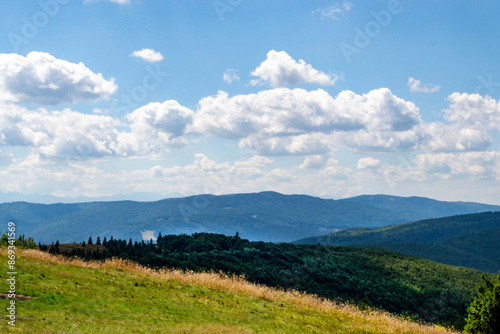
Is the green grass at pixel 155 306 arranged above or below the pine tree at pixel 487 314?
above

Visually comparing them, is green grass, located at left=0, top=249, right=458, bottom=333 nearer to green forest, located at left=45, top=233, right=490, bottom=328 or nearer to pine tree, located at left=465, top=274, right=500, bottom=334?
pine tree, located at left=465, top=274, right=500, bottom=334

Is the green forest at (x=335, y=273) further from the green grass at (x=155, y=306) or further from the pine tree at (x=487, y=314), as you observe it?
the pine tree at (x=487, y=314)

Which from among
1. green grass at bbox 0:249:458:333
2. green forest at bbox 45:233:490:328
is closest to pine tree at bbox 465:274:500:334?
green grass at bbox 0:249:458:333

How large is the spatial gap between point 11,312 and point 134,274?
10804mm

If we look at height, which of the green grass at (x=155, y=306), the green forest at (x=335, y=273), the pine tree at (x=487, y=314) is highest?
the green grass at (x=155, y=306)

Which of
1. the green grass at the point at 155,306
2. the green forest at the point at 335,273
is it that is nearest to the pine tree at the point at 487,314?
the green grass at the point at 155,306

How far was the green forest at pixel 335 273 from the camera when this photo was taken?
7588cm

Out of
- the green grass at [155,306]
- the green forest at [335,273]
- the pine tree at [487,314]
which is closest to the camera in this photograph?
the green grass at [155,306]

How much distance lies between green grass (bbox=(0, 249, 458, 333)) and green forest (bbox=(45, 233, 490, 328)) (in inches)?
1553

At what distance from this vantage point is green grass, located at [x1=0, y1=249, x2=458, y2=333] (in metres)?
14.4

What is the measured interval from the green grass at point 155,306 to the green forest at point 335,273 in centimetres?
3944

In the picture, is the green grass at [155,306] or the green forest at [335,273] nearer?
the green grass at [155,306]

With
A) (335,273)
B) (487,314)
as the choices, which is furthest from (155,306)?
(335,273)

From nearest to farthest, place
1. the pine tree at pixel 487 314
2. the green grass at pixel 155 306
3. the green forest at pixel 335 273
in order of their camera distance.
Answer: the green grass at pixel 155 306 → the pine tree at pixel 487 314 → the green forest at pixel 335 273
